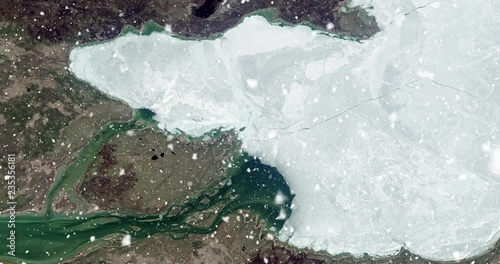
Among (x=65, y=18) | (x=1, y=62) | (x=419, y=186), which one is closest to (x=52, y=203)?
(x=1, y=62)

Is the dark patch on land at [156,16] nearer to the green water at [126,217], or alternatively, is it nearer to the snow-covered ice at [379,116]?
the snow-covered ice at [379,116]

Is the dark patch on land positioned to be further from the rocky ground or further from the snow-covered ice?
the snow-covered ice

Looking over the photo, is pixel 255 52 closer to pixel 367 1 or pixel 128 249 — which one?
pixel 367 1

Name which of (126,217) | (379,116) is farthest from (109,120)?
(379,116)

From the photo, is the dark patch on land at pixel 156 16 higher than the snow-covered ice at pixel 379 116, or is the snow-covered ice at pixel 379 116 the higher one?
the dark patch on land at pixel 156 16

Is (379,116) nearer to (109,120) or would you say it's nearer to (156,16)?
(156,16)

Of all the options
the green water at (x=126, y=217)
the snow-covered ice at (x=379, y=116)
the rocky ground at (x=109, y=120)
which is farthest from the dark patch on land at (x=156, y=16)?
the green water at (x=126, y=217)
